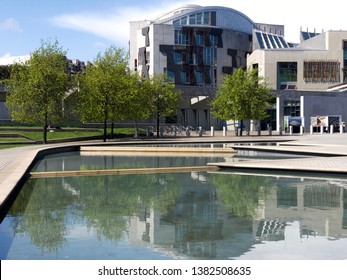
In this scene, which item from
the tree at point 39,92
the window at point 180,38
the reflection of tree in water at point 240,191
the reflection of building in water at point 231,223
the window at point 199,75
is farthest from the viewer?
the window at point 199,75

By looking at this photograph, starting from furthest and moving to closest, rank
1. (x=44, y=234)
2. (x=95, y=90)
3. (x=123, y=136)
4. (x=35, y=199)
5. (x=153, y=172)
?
1. (x=123, y=136)
2. (x=95, y=90)
3. (x=153, y=172)
4. (x=35, y=199)
5. (x=44, y=234)

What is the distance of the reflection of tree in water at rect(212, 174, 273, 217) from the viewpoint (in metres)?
11.4

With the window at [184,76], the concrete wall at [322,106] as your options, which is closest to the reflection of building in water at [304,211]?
the concrete wall at [322,106]

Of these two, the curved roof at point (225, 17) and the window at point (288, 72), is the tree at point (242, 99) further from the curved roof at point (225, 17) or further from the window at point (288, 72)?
the curved roof at point (225, 17)

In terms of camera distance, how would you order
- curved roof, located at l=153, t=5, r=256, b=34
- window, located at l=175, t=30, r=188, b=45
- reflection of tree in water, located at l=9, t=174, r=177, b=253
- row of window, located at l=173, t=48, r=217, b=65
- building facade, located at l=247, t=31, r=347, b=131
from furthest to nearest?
curved roof, located at l=153, t=5, r=256, b=34 < row of window, located at l=173, t=48, r=217, b=65 < window, located at l=175, t=30, r=188, b=45 < building facade, located at l=247, t=31, r=347, b=131 < reflection of tree in water, located at l=9, t=174, r=177, b=253

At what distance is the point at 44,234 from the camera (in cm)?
902

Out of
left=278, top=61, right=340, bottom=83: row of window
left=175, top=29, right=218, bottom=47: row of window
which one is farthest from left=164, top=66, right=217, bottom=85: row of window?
left=278, top=61, right=340, bottom=83: row of window

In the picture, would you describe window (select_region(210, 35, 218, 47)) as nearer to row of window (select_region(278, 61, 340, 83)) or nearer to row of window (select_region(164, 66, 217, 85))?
row of window (select_region(164, 66, 217, 85))

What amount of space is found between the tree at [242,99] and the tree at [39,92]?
65.9ft

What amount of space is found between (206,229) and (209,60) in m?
81.3

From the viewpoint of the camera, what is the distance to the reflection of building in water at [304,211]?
29.8 ft

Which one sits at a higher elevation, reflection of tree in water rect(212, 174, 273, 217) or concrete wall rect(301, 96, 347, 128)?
concrete wall rect(301, 96, 347, 128)

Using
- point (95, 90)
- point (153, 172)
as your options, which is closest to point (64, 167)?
point (153, 172)
